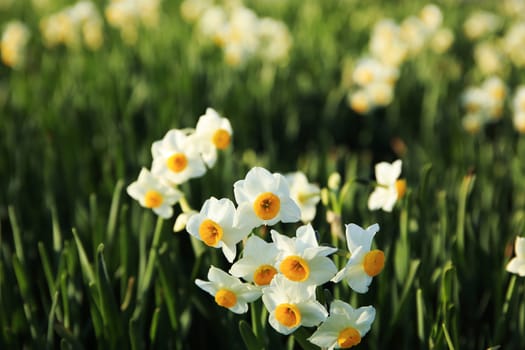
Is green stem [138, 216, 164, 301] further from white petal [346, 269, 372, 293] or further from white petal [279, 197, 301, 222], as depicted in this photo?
white petal [346, 269, 372, 293]

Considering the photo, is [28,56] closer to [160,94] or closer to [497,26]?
[160,94]

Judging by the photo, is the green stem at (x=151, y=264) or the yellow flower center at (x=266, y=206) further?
the green stem at (x=151, y=264)

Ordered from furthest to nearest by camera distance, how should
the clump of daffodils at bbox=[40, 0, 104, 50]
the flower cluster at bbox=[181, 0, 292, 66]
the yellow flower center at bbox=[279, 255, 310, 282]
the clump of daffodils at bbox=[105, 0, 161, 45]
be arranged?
the clump of daffodils at bbox=[105, 0, 161, 45]
the clump of daffodils at bbox=[40, 0, 104, 50]
the flower cluster at bbox=[181, 0, 292, 66]
the yellow flower center at bbox=[279, 255, 310, 282]

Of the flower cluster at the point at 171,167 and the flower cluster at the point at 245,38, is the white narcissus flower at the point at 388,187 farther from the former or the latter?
the flower cluster at the point at 245,38

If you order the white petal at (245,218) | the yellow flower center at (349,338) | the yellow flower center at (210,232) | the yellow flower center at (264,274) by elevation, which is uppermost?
the white petal at (245,218)

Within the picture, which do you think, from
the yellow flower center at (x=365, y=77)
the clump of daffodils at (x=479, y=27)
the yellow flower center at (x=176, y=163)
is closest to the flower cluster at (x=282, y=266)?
the yellow flower center at (x=176, y=163)

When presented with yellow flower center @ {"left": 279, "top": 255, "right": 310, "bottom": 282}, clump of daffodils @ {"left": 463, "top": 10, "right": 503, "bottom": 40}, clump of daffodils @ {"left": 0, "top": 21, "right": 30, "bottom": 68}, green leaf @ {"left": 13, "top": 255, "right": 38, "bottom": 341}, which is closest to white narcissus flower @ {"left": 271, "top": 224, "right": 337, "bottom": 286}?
yellow flower center @ {"left": 279, "top": 255, "right": 310, "bottom": 282}

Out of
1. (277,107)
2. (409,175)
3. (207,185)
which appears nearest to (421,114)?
(277,107)
